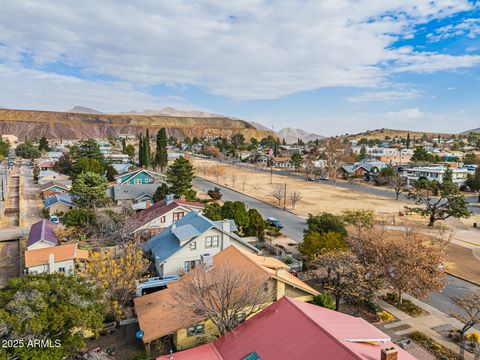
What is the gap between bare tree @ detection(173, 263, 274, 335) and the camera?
17.8 metres

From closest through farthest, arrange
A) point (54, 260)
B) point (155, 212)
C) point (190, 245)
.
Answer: point (190, 245)
point (54, 260)
point (155, 212)

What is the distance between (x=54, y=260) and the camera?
2830cm

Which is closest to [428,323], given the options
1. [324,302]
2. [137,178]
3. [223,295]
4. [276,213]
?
[324,302]

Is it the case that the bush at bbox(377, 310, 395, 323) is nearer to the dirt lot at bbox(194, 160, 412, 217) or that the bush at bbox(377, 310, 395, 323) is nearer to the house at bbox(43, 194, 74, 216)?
the dirt lot at bbox(194, 160, 412, 217)

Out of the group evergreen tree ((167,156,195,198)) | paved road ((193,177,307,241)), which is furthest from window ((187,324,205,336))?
evergreen tree ((167,156,195,198))

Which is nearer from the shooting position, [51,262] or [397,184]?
[51,262]

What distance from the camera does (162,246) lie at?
97.0 feet

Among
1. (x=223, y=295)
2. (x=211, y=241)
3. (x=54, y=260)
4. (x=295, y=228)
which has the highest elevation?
(x=223, y=295)

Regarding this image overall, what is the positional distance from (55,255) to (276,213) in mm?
32927

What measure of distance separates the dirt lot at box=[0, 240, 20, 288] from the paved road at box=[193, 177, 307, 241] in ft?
94.6

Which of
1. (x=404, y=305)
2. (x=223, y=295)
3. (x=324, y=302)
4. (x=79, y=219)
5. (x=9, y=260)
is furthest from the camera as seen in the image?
(x=79, y=219)

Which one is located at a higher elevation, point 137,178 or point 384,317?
point 137,178

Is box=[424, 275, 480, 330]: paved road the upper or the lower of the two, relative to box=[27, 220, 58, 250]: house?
lower

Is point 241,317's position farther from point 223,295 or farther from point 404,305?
point 404,305
